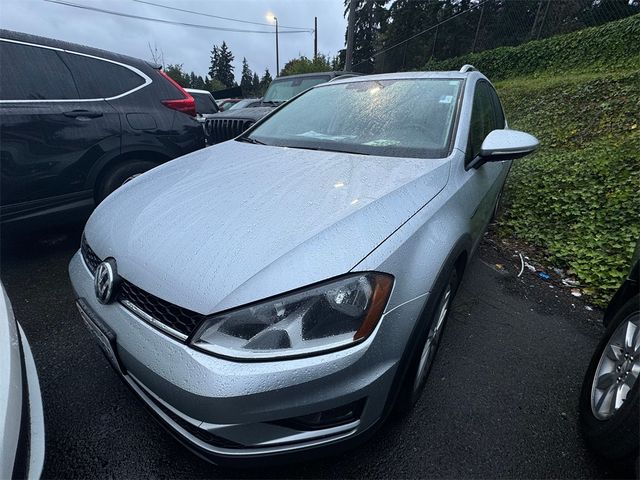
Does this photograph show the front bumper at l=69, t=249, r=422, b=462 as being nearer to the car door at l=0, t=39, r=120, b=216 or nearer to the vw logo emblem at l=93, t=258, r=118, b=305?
the vw logo emblem at l=93, t=258, r=118, b=305

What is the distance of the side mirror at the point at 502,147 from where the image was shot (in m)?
1.82

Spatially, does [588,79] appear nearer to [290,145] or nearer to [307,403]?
[290,145]

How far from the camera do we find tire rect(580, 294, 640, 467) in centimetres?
120

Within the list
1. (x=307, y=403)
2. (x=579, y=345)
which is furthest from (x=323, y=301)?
(x=579, y=345)

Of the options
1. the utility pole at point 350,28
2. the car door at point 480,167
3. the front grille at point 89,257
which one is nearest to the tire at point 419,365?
the car door at point 480,167

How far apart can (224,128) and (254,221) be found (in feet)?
12.9

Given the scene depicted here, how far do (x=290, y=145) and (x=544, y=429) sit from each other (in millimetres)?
2049

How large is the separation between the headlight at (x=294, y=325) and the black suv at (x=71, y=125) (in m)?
2.47

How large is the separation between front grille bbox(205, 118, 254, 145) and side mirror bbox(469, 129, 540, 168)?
321 cm

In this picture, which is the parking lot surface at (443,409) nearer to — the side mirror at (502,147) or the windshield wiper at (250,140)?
the side mirror at (502,147)

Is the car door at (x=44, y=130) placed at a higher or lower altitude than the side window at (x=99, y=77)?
lower

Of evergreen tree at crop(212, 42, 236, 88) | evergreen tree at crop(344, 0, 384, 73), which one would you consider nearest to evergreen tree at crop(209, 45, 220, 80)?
evergreen tree at crop(212, 42, 236, 88)

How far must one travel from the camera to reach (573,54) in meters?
8.07

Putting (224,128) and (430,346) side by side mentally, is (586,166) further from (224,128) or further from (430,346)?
(224,128)
